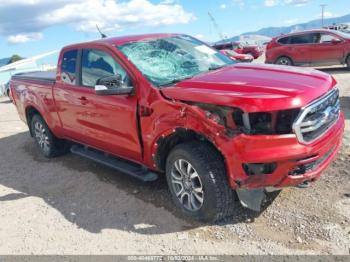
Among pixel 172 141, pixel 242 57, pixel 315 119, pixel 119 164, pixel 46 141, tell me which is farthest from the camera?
pixel 242 57

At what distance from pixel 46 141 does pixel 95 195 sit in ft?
7.62

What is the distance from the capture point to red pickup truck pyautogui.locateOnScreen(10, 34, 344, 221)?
11.1ft

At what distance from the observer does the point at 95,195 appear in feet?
16.8

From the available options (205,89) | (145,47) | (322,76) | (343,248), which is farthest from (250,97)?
(145,47)

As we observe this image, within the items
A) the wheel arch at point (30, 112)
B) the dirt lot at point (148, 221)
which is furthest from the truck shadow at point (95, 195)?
the wheel arch at point (30, 112)

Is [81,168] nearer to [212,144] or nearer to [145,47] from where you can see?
[145,47]

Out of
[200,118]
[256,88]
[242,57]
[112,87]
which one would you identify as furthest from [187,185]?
[242,57]

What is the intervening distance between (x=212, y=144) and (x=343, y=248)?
4.78 feet

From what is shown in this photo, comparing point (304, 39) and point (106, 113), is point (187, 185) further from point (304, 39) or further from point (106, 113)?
point (304, 39)

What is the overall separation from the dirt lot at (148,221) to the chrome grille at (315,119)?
0.90 m

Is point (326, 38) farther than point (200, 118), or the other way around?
point (326, 38)

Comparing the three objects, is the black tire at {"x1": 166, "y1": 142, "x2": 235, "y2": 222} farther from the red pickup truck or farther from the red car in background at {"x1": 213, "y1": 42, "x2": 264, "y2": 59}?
the red car in background at {"x1": 213, "y1": 42, "x2": 264, "y2": 59}

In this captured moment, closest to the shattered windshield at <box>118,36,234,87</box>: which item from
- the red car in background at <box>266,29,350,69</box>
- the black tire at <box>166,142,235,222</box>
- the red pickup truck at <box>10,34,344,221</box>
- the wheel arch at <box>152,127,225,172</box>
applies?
the red pickup truck at <box>10,34,344,221</box>

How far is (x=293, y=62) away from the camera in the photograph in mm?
15547
